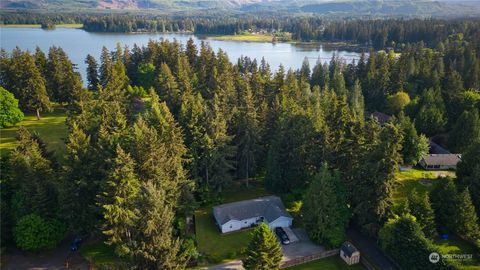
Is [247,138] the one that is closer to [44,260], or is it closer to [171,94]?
[171,94]

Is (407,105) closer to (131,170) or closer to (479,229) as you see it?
(479,229)

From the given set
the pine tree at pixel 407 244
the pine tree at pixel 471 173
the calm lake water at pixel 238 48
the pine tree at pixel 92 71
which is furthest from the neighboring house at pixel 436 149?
the calm lake water at pixel 238 48

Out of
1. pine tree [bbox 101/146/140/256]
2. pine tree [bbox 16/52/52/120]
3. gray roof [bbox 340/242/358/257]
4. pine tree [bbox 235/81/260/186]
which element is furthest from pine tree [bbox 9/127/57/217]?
pine tree [bbox 16/52/52/120]

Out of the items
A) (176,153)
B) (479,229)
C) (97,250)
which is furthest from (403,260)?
(97,250)

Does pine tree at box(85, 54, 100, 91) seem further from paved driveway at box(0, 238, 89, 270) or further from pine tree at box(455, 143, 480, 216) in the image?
pine tree at box(455, 143, 480, 216)

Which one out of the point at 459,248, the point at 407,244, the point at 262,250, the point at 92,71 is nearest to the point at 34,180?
the point at 262,250

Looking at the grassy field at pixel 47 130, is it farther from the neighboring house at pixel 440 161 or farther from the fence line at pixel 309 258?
the neighboring house at pixel 440 161
